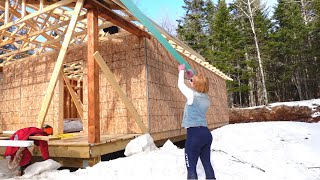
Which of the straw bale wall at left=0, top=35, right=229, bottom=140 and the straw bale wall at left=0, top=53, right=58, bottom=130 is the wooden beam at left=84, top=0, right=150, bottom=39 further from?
the straw bale wall at left=0, top=53, right=58, bottom=130

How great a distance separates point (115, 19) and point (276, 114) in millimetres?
18002

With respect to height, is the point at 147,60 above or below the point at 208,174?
above

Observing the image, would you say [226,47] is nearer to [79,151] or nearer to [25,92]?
[25,92]

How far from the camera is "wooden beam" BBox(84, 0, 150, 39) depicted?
5.78 m

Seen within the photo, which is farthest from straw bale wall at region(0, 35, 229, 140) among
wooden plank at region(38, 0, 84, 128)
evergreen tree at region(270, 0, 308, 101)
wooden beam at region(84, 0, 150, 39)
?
evergreen tree at region(270, 0, 308, 101)

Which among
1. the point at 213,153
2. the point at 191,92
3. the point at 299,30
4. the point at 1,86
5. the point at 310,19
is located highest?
the point at 310,19

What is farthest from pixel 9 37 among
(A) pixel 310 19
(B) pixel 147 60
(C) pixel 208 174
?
(A) pixel 310 19

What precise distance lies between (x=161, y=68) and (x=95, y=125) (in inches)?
152

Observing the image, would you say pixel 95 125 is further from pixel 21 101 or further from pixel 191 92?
pixel 21 101

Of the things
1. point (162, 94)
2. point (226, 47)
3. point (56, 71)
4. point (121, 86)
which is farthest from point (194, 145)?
point (226, 47)

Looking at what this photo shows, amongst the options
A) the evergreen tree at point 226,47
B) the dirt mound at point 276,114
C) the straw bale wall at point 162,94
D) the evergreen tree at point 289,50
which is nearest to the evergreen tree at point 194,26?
the evergreen tree at point 226,47

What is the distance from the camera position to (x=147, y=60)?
7453 millimetres

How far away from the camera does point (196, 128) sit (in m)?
3.01

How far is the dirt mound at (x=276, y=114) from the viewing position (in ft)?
62.1
